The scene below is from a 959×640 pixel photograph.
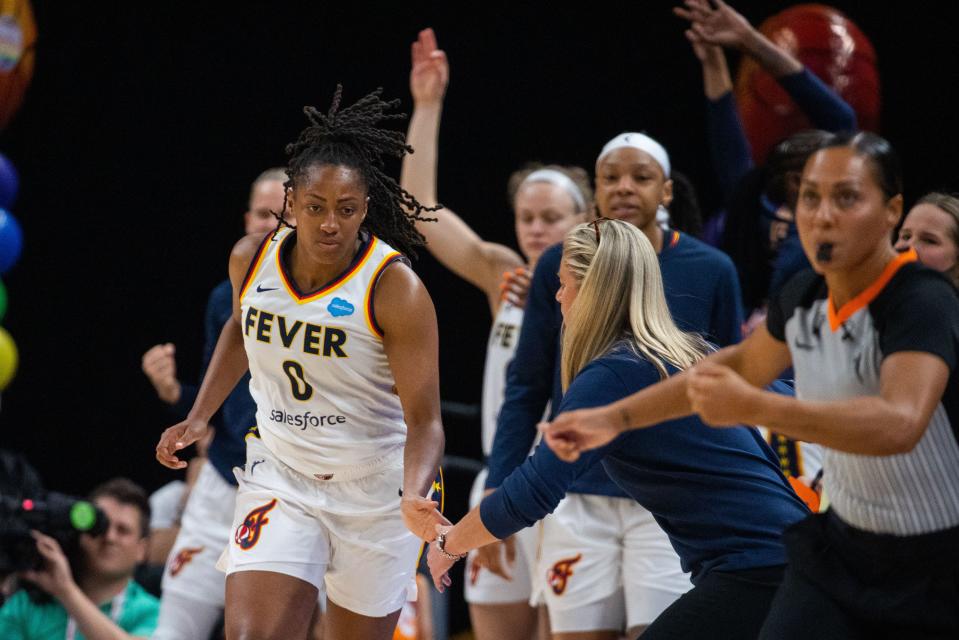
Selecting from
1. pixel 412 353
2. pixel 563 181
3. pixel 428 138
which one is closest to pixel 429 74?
pixel 428 138

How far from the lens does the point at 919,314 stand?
232 cm

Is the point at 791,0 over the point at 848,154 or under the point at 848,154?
over

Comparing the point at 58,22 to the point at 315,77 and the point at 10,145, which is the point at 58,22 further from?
the point at 315,77

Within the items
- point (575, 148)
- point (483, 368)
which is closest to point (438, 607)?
point (483, 368)

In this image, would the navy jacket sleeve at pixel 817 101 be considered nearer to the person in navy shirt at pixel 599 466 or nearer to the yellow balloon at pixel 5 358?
the person in navy shirt at pixel 599 466

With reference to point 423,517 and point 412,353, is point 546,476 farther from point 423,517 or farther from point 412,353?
point 412,353

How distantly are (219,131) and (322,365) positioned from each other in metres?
4.06

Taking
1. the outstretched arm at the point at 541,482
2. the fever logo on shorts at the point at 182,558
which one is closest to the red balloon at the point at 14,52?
the fever logo on shorts at the point at 182,558

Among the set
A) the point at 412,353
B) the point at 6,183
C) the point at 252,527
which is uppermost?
the point at 6,183

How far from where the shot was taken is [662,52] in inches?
299

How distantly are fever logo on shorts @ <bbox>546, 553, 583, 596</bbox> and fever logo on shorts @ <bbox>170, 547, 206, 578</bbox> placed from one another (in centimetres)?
154

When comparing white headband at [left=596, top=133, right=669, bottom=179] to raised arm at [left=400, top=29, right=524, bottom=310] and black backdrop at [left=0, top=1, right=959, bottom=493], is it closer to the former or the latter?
raised arm at [left=400, top=29, right=524, bottom=310]

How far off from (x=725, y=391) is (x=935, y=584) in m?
0.53

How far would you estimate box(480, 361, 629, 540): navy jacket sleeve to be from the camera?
9.72 ft
